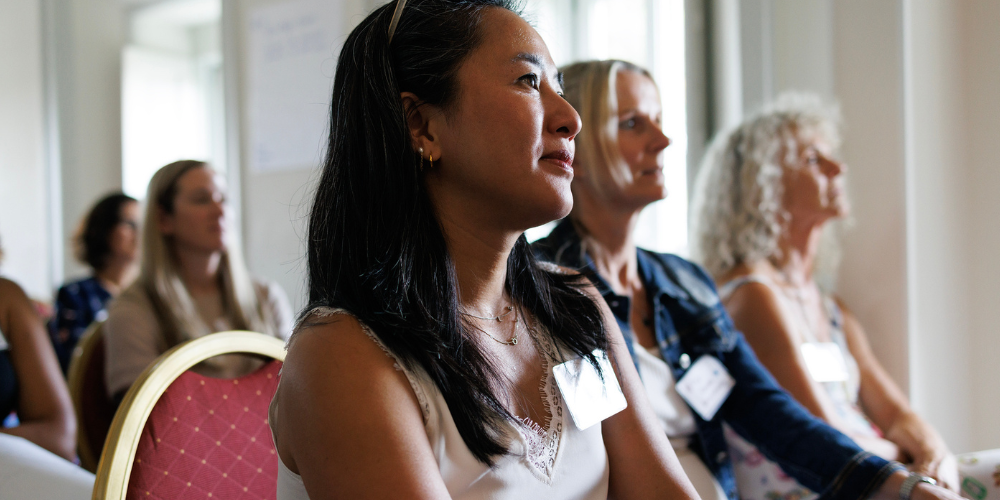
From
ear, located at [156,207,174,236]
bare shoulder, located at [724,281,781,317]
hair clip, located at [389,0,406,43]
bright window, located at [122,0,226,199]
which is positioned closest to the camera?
Answer: hair clip, located at [389,0,406,43]

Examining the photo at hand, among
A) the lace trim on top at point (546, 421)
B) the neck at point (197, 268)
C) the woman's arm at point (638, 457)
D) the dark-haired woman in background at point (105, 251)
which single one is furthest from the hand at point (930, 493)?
the dark-haired woman in background at point (105, 251)

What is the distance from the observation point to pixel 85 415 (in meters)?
1.87

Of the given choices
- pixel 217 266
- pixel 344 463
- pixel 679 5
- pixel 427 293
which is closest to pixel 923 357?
pixel 679 5

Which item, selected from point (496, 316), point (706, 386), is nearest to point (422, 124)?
point (496, 316)

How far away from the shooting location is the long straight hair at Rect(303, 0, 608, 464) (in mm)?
845

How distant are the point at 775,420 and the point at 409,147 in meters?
1.05

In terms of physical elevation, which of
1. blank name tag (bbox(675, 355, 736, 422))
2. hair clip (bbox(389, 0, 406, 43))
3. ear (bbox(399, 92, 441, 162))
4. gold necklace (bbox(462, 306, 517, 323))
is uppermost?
hair clip (bbox(389, 0, 406, 43))

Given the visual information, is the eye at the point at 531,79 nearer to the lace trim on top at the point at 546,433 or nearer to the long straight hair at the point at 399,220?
the long straight hair at the point at 399,220

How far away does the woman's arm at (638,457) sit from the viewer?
1.00m

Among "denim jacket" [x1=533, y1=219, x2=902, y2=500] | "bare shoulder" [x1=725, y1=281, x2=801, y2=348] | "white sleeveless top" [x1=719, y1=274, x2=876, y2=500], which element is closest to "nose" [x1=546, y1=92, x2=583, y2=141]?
"denim jacket" [x1=533, y1=219, x2=902, y2=500]

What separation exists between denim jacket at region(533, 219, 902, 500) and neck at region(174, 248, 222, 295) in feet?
4.77

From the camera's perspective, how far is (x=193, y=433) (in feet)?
3.30

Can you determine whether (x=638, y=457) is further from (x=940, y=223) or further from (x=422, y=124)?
(x=940, y=223)

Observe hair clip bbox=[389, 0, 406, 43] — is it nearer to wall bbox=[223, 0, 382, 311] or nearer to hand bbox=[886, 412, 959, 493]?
hand bbox=[886, 412, 959, 493]
